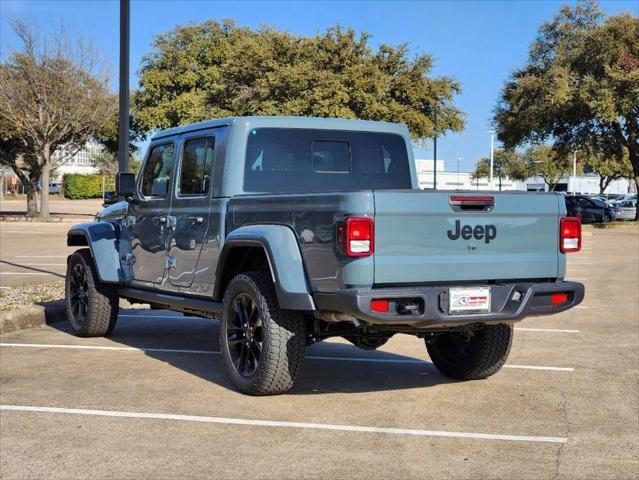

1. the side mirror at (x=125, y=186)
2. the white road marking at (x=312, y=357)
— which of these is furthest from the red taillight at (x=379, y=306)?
the side mirror at (x=125, y=186)

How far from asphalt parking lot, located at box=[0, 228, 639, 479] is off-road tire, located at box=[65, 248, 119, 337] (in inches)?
6.1

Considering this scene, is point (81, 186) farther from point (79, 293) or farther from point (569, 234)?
point (569, 234)

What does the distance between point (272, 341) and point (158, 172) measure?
9.05 feet

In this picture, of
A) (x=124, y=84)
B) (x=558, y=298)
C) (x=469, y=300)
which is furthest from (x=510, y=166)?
(x=469, y=300)

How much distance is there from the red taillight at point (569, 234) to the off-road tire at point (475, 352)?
84cm

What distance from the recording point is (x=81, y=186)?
255 feet

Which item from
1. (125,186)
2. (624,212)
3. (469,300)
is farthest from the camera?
(624,212)

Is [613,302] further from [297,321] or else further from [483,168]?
[483,168]

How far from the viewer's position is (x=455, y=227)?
218 inches

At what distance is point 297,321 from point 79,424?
1634mm

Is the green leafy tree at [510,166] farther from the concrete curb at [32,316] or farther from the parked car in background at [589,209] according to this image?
the concrete curb at [32,316]

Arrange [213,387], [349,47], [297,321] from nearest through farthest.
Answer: [297,321] < [213,387] < [349,47]

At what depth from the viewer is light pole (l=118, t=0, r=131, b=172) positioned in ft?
38.3

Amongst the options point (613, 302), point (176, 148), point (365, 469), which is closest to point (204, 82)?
point (613, 302)
